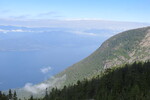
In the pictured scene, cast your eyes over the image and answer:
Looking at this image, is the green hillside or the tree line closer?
the green hillside

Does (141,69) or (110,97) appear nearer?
Answer: (110,97)

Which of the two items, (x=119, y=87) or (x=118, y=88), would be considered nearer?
(x=118, y=88)

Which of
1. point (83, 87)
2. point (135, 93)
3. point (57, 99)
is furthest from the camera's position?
point (83, 87)

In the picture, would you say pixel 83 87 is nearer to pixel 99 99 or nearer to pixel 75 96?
pixel 75 96

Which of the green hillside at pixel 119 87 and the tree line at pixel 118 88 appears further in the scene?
the tree line at pixel 118 88

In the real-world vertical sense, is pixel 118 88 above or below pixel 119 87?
below

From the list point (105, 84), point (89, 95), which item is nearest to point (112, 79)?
point (105, 84)

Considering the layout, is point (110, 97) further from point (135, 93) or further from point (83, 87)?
point (83, 87)

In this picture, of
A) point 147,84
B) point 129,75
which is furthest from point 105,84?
point 147,84

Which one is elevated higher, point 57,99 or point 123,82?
point 123,82

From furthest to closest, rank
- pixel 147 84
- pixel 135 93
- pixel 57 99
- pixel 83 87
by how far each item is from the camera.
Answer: pixel 83 87 < pixel 57 99 < pixel 147 84 < pixel 135 93
